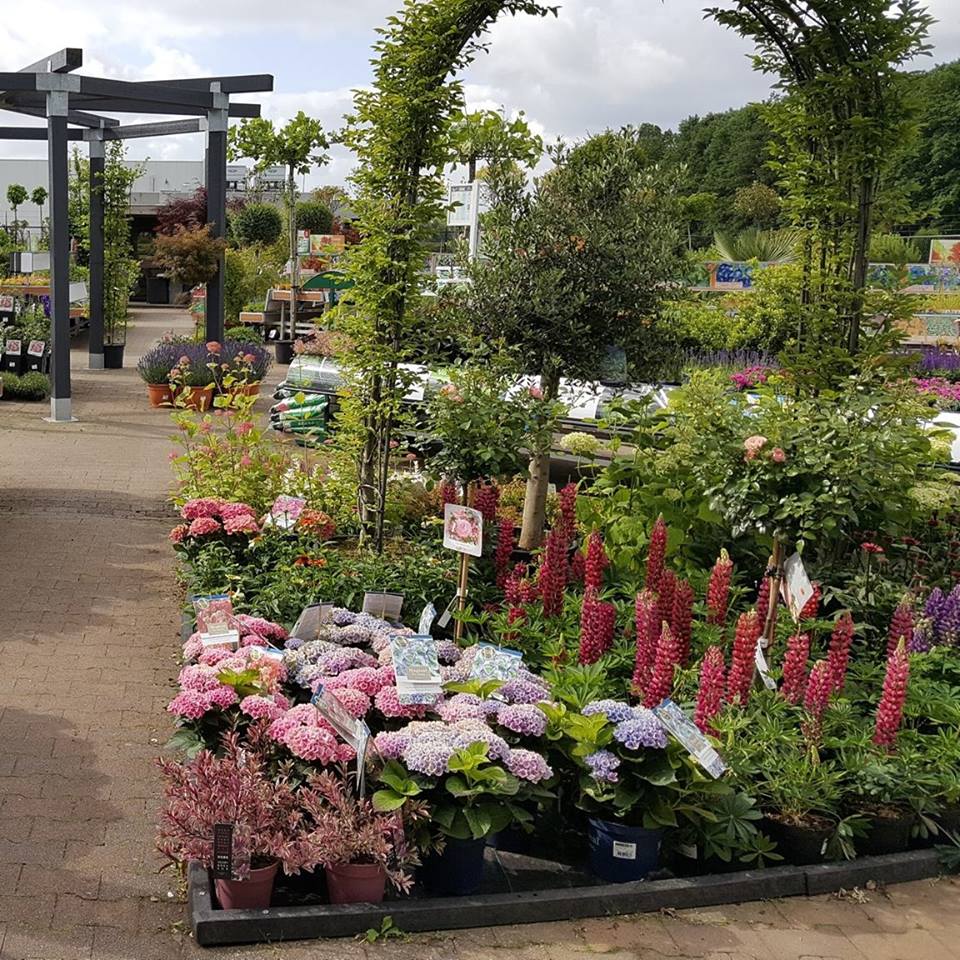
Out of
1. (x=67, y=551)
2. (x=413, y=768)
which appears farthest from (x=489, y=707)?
(x=67, y=551)

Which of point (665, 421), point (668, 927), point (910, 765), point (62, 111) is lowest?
point (668, 927)

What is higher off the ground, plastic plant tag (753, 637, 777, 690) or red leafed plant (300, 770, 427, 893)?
plastic plant tag (753, 637, 777, 690)

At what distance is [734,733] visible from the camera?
4016 mm

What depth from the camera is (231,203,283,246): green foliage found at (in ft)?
96.1

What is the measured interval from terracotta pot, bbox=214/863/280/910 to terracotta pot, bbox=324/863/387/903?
0.18 m

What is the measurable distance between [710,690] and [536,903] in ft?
3.20

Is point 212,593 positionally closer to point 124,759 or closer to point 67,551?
point 124,759

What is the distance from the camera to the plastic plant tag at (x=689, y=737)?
11.5 ft

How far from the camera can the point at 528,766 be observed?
11.2ft

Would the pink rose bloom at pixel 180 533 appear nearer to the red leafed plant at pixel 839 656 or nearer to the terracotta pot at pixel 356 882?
the terracotta pot at pixel 356 882

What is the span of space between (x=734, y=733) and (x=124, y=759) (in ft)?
7.53

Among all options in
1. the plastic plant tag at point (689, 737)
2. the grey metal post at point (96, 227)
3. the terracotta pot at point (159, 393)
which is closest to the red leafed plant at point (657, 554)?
the plastic plant tag at point (689, 737)

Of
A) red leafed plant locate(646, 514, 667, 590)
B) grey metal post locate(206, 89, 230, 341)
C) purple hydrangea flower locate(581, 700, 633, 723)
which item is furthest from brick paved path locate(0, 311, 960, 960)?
grey metal post locate(206, 89, 230, 341)

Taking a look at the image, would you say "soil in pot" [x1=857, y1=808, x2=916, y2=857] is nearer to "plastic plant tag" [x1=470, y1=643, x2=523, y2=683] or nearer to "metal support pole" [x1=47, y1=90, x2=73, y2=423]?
"plastic plant tag" [x1=470, y1=643, x2=523, y2=683]
